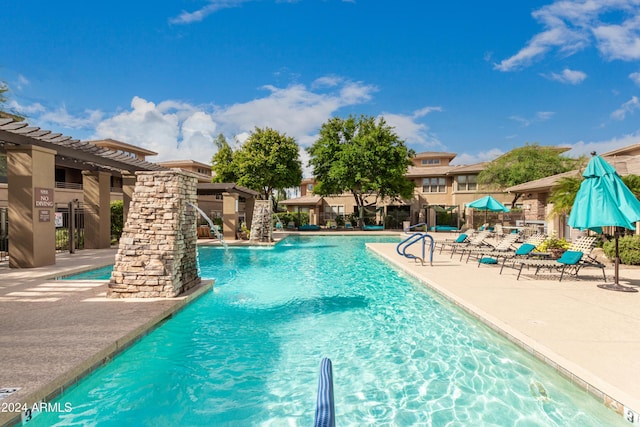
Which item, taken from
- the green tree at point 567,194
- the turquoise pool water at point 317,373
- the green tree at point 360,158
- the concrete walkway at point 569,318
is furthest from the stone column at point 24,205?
the green tree at point 360,158

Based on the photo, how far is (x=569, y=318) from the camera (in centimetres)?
562

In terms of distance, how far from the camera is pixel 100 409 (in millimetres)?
3652

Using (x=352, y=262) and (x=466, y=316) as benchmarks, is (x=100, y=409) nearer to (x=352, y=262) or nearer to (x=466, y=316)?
(x=466, y=316)

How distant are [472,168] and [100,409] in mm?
38432

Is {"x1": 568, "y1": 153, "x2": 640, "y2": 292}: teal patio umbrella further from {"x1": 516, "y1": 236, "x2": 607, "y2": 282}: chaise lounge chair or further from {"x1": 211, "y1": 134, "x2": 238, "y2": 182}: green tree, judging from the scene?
{"x1": 211, "y1": 134, "x2": 238, "y2": 182}: green tree

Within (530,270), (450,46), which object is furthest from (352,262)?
(450,46)

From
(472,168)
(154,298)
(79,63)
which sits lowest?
(154,298)

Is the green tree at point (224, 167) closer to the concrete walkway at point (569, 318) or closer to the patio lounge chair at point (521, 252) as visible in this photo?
the patio lounge chair at point (521, 252)

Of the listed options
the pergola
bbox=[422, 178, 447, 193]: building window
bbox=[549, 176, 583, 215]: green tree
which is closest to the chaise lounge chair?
bbox=[549, 176, 583, 215]: green tree

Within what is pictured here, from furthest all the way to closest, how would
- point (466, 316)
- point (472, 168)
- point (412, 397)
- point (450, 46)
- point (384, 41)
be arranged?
point (472, 168) < point (450, 46) < point (384, 41) < point (466, 316) < point (412, 397)

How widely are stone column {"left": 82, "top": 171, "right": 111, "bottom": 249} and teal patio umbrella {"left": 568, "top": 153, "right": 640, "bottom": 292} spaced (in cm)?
1886

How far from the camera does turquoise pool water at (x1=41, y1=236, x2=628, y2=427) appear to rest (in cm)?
361

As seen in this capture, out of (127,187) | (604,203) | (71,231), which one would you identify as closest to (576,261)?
(604,203)

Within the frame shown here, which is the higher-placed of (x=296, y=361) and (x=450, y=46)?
(x=450, y=46)
